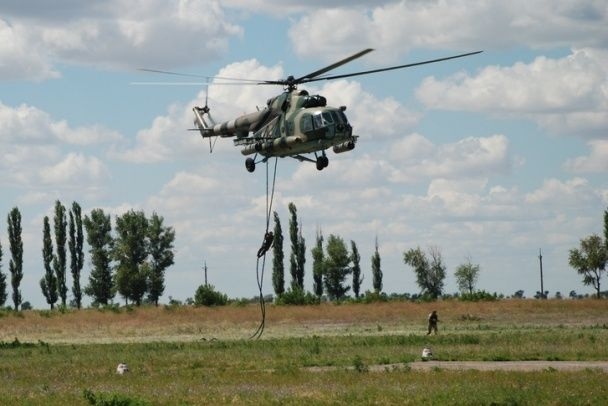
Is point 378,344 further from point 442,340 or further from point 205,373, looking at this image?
A: point 205,373

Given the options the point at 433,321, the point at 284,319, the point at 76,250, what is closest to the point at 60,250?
the point at 76,250

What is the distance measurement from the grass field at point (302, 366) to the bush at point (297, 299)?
53.2 feet

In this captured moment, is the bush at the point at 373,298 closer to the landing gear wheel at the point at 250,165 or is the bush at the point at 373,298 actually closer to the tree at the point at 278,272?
the tree at the point at 278,272

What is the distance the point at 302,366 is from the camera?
146ft

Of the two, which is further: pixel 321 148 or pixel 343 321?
pixel 343 321

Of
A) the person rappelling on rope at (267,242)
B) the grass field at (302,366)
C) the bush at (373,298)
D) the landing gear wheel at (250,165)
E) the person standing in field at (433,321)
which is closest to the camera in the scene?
the grass field at (302,366)

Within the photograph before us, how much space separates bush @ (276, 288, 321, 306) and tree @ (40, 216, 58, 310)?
86.0 feet

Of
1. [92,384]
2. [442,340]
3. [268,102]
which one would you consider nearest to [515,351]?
[442,340]

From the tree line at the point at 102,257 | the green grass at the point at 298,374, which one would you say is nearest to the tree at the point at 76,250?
the tree line at the point at 102,257

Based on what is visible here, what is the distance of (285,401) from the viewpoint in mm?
33125

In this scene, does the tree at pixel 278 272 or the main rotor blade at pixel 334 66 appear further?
the tree at pixel 278 272

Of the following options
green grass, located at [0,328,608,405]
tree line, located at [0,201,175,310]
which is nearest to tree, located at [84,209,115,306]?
tree line, located at [0,201,175,310]

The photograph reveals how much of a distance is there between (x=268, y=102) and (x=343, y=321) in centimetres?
4105

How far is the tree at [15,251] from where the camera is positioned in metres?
119
